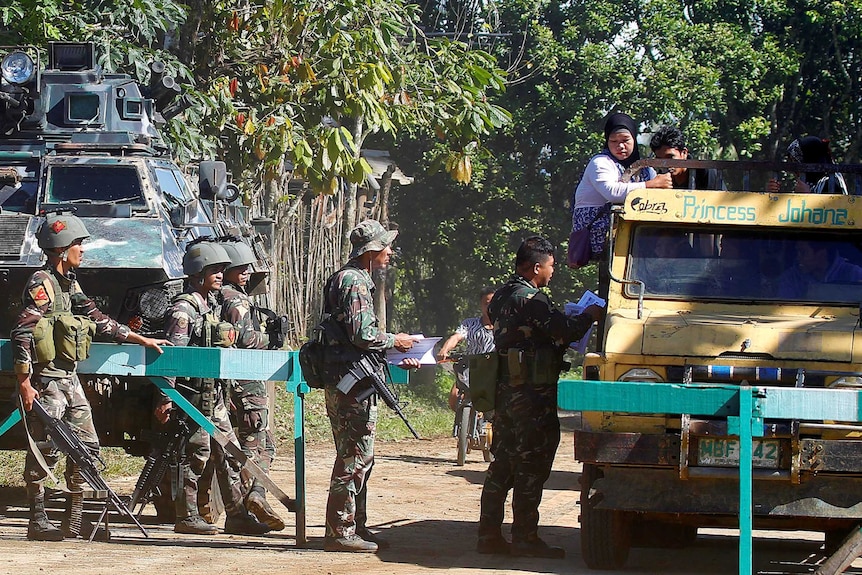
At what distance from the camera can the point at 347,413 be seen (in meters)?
8.25

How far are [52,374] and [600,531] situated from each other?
3406 mm

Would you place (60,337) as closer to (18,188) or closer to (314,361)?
(314,361)

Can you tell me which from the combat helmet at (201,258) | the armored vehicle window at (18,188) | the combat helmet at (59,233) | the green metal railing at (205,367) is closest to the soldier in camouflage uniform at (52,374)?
the combat helmet at (59,233)

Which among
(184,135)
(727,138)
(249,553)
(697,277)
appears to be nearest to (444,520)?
(249,553)

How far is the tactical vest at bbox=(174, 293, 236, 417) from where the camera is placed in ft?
29.5

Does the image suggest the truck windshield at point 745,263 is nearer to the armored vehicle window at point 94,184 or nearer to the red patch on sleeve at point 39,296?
the red patch on sleeve at point 39,296

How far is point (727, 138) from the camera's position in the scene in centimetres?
2391

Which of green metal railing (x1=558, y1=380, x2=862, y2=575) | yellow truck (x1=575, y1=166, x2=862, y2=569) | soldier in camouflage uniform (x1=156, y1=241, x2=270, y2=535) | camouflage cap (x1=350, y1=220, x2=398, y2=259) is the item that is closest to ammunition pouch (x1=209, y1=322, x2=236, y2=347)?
soldier in camouflage uniform (x1=156, y1=241, x2=270, y2=535)

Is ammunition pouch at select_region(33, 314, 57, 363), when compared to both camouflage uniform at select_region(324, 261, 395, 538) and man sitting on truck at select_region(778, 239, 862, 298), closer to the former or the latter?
camouflage uniform at select_region(324, 261, 395, 538)

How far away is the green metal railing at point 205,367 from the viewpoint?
8.41 meters

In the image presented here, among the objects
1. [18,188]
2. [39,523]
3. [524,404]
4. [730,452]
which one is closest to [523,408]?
[524,404]

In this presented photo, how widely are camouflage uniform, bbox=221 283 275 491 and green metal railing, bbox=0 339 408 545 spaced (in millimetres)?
725

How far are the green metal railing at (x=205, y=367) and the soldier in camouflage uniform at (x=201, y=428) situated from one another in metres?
0.33

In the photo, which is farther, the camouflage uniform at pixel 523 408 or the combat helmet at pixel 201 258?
the combat helmet at pixel 201 258
